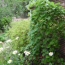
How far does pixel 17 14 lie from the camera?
12.6 meters

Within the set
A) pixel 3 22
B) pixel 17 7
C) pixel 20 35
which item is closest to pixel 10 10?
pixel 17 7

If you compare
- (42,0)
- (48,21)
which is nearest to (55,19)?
(48,21)

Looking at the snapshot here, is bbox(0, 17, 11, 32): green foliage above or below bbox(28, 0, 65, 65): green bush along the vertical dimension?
below

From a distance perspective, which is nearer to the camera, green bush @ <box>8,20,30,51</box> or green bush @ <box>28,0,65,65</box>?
green bush @ <box>28,0,65,65</box>

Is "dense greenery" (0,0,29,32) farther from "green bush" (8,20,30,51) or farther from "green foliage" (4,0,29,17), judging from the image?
"green bush" (8,20,30,51)

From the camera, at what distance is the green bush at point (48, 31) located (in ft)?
14.1

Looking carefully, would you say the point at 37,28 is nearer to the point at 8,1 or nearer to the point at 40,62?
the point at 40,62

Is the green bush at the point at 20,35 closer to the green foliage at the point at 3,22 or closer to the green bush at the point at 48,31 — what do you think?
the green bush at the point at 48,31

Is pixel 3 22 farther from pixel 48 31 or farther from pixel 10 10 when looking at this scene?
pixel 48 31

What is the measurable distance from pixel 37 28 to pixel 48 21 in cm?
28

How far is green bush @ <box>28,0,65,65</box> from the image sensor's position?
169 inches

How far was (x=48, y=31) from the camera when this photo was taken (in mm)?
4320

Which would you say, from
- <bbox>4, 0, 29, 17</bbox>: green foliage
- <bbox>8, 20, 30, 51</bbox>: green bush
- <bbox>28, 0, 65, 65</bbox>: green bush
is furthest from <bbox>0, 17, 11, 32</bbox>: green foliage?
<bbox>28, 0, 65, 65</bbox>: green bush

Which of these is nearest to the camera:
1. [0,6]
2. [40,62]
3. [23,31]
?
[40,62]
